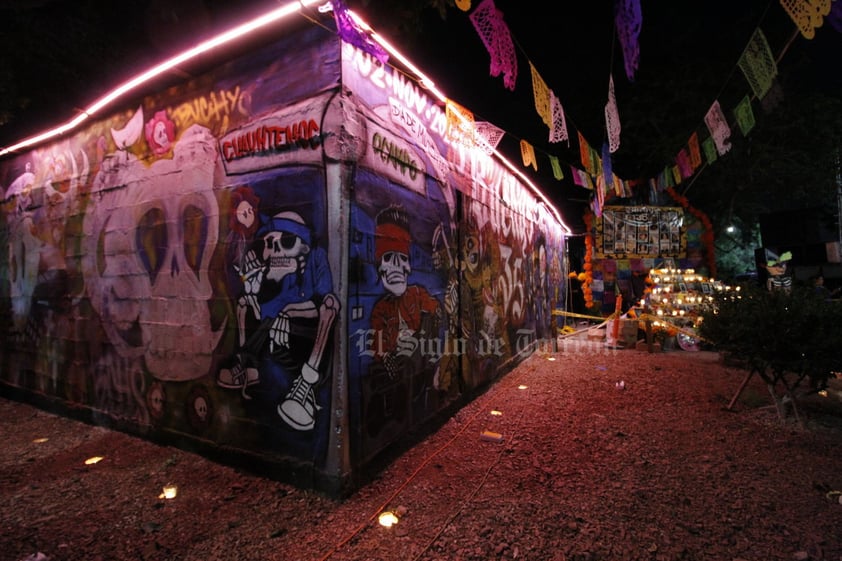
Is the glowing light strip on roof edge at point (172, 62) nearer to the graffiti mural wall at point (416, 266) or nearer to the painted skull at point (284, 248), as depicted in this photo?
the graffiti mural wall at point (416, 266)

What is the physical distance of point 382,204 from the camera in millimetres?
3812

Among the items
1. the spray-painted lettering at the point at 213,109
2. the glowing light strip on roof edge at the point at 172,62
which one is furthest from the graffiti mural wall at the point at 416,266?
the spray-painted lettering at the point at 213,109

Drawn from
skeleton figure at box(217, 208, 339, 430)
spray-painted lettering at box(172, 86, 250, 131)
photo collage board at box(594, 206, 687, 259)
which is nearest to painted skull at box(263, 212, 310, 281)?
skeleton figure at box(217, 208, 339, 430)

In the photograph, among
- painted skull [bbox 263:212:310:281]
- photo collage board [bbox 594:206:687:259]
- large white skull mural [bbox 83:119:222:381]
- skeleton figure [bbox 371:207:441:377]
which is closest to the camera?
painted skull [bbox 263:212:310:281]

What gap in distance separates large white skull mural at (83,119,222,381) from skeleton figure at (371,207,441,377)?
1.78 m

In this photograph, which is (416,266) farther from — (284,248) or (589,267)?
(589,267)

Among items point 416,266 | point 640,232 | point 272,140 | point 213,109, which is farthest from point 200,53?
point 640,232

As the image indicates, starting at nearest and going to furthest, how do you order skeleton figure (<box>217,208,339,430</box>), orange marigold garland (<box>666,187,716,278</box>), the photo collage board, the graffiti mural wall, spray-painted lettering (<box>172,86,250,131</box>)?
skeleton figure (<box>217,208,339,430</box>) → the graffiti mural wall → spray-painted lettering (<box>172,86,250,131</box>) → orange marigold garland (<box>666,187,716,278</box>) → the photo collage board

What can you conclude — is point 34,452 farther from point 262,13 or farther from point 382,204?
point 262,13

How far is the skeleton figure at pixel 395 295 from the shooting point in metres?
3.78

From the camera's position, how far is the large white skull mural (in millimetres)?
4082

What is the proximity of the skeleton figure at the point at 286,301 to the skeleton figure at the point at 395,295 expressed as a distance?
58 cm

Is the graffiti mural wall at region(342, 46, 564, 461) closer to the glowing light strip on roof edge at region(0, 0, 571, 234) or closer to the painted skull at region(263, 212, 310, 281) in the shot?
the glowing light strip on roof edge at region(0, 0, 571, 234)

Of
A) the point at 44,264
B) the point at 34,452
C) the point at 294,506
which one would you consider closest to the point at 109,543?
the point at 294,506
